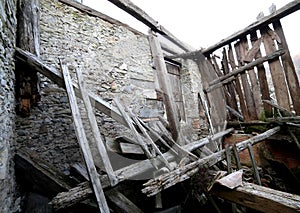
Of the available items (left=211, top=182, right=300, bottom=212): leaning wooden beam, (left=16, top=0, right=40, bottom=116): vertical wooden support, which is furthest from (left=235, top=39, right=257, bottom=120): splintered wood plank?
(left=16, top=0, right=40, bottom=116): vertical wooden support

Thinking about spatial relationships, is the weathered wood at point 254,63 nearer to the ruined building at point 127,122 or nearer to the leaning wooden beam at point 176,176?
the ruined building at point 127,122

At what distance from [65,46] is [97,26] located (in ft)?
3.29

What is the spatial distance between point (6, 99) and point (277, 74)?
410cm

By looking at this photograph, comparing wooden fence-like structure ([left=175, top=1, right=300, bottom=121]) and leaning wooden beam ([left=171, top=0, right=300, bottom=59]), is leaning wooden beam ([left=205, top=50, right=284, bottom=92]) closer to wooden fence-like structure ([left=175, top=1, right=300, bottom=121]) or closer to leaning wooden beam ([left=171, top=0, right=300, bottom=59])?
wooden fence-like structure ([left=175, top=1, right=300, bottom=121])

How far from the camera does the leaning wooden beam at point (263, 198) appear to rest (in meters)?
1.08

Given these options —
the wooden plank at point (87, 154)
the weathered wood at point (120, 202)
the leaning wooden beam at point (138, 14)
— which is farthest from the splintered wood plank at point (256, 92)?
the wooden plank at point (87, 154)

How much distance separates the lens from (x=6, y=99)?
1828mm

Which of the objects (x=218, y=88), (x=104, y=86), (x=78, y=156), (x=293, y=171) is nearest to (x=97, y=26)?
(x=104, y=86)

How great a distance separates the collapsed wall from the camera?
2723mm

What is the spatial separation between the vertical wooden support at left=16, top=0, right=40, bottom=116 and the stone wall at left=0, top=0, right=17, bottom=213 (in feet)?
0.59

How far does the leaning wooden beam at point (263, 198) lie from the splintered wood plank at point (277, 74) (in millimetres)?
2316

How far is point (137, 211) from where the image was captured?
1.63 meters

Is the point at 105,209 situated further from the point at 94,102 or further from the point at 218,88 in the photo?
the point at 218,88

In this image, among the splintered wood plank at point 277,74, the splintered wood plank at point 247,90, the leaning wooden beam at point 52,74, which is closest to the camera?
the leaning wooden beam at point 52,74
